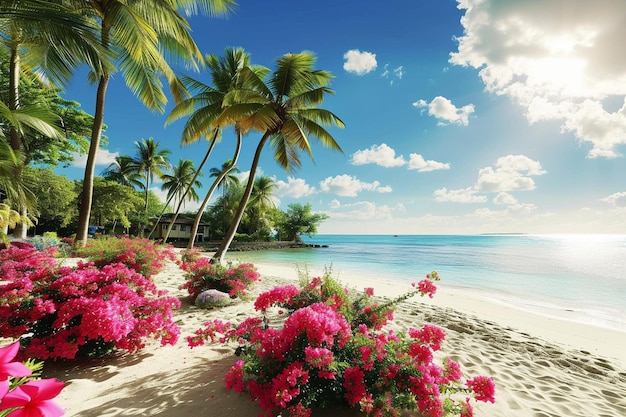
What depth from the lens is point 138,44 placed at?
6758mm

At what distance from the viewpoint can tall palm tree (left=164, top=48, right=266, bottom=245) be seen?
39.1 ft

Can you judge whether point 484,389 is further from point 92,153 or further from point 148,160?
point 148,160

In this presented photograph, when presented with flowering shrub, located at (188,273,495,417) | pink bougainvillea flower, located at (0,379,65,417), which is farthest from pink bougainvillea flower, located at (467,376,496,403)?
pink bougainvillea flower, located at (0,379,65,417)

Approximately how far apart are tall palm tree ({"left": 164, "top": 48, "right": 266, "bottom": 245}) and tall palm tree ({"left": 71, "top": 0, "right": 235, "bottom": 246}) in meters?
1.51

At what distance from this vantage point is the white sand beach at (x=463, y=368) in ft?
8.14

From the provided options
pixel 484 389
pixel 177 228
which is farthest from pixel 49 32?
pixel 177 228

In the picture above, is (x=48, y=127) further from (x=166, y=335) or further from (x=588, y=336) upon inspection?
(x=588, y=336)

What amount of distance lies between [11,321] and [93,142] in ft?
23.8

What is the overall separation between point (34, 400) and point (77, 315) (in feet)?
10.2

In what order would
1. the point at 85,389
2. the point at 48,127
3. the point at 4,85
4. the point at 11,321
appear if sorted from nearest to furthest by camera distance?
the point at 85,389
the point at 11,321
the point at 48,127
the point at 4,85

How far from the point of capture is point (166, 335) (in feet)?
10.5

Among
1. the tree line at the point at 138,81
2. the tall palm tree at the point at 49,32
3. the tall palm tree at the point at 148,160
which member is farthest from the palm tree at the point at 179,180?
the tall palm tree at the point at 49,32

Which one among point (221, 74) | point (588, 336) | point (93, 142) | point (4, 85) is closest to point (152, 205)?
point (4, 85)

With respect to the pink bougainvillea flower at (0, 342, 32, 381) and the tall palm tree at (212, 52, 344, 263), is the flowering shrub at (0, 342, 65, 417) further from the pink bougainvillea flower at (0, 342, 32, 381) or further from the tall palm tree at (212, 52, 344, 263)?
the tall palm tree at (212, 52, 344, 263)
